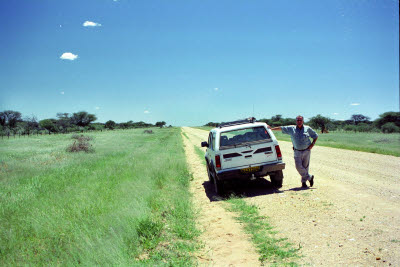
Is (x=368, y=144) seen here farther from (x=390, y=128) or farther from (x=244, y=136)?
(x=390, y=128)

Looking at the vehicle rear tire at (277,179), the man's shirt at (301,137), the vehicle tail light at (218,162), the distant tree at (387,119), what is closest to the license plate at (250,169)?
the vehicle tail light at (218,162)

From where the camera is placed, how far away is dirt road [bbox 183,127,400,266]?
3.84 metres

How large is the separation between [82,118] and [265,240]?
129 m

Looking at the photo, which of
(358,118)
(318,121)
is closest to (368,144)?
(318,121)

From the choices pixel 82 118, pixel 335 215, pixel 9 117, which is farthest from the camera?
pixel 82 118

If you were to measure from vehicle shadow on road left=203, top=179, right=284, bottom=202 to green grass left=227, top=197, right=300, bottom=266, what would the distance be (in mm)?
1536

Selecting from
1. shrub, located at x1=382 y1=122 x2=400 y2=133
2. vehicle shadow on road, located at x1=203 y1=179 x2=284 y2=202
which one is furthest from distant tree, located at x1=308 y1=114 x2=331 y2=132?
vehicle shadow on road, located at x1=203 y1=179 x2=284 y2=202

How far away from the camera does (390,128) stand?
62531mm

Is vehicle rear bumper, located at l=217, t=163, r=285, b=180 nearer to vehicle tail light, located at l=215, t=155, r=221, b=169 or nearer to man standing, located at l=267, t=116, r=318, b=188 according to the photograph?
vehicle tail light, located at l=215, t=155, r=221, b=169

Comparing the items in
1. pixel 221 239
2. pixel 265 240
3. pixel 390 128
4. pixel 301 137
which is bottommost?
pixel 221 239

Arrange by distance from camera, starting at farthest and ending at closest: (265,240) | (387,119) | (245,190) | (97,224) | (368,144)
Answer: (387,119)
(368,144)
(245,190)
(97,224)
(265,240)

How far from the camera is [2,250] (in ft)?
15.0

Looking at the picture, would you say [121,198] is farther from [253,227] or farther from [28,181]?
[28,181]

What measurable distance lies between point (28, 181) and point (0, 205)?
143 inches
